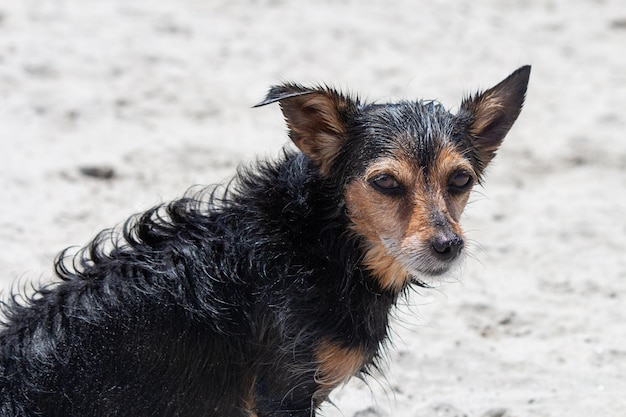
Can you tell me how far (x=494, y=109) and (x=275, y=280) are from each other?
5.33 feet

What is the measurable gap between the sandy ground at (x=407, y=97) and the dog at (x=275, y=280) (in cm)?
107

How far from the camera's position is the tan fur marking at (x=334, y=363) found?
201 inches

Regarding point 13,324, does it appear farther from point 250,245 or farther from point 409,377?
point 409,377

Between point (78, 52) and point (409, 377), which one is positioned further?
point (78, 52)

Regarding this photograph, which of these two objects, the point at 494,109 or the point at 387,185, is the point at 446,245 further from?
the point at 494,109

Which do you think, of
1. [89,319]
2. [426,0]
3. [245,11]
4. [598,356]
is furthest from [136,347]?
[426,0]

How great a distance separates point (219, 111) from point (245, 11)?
2380 mm

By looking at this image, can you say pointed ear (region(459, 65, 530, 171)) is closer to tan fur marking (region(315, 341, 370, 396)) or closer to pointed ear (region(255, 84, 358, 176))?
pointed ear (region(255, 84, 358, 176))

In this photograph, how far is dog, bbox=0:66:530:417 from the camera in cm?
492

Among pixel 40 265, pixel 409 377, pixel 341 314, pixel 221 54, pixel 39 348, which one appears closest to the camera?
pixel 39 348

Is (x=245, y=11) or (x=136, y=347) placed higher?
(x=136, y=347)

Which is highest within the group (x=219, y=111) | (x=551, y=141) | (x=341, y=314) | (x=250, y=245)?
(x=250, y=245)

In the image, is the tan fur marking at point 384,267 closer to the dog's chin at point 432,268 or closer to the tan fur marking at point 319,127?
the dog's chin at point 432,268

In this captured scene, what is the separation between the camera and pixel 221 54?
10.8 m
